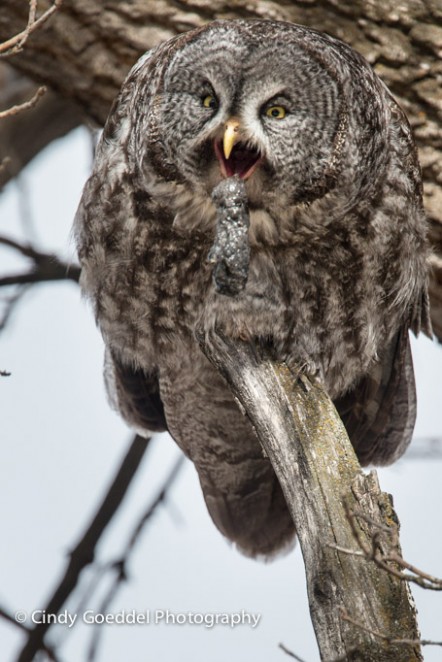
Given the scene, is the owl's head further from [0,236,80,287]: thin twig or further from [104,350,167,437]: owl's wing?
[104,350,167,437]: owl's wing

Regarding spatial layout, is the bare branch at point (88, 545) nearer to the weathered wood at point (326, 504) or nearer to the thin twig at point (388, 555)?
the weathered wood at point (326, 504)

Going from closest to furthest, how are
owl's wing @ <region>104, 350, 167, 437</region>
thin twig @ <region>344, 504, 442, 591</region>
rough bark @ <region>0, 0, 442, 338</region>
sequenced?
thin twig @ <region>344, 504, 442, 591</region> < rough bark @ <region>0, 0, 442, 338</region> < owl's wing @ <region>104, 350, 167, 437</region>

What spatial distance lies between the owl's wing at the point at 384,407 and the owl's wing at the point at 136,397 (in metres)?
0.73

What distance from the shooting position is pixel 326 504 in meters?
2.57

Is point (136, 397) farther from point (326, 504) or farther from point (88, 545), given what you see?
point (326, 504)

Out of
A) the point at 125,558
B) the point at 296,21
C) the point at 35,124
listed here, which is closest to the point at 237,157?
the point at 296,21

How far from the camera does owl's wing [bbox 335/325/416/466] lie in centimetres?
374

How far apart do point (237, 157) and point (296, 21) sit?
89cm

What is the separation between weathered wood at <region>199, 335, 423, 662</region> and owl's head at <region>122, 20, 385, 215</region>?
20.8 inches

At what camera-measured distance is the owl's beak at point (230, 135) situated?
9.61 feet

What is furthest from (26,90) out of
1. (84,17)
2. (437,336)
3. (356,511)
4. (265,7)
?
(356,511)

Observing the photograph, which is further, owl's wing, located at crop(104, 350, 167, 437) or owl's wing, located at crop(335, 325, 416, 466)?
owl's wing, located at crop(104, 350, 167, 437)

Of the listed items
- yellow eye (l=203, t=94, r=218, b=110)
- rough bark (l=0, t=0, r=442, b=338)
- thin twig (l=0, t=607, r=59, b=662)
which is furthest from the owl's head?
thin twig (l=0, t=607, r=59, b=662)

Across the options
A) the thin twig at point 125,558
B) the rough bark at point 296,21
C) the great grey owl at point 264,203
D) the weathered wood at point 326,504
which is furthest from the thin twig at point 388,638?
the rough bark at point 296,21
